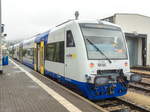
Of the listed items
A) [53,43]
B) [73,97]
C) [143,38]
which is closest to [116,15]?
[143,38]

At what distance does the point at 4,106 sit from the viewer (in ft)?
16.4

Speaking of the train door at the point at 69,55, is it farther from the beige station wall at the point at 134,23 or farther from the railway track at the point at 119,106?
the beige station wall at the point at 134,23

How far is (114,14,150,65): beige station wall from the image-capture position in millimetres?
21184

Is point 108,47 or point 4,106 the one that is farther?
point 108,47

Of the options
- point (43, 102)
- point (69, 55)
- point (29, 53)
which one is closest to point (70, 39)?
point (69, 55)

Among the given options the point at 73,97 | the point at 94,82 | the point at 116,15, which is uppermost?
the point at 116,15

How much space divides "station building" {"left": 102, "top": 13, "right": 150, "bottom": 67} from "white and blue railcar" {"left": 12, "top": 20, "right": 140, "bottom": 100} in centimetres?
1486

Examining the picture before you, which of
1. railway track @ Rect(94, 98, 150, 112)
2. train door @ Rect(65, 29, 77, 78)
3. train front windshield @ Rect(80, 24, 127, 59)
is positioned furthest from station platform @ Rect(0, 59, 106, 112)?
train front windshield @ Rect(80, 24, 127, 59)

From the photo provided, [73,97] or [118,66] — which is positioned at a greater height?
[118,66]

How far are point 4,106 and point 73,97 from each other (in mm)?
2222

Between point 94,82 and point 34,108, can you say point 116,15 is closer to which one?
point 94,82

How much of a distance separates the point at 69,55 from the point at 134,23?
1781cm

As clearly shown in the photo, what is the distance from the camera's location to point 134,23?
22.3m

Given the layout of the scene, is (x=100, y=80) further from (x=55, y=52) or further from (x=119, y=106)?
(x=55, y=52)
